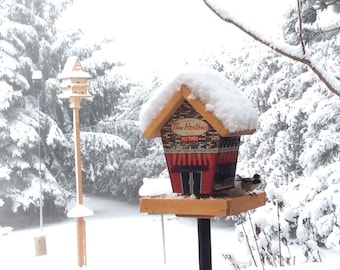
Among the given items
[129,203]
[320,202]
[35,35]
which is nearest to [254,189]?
[320,202]

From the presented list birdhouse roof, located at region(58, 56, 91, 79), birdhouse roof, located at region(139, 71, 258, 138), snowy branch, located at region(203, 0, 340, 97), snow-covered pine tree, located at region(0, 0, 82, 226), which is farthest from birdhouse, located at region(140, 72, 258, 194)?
snow-covered pine tree, located at region(0, 0, 82, 226)

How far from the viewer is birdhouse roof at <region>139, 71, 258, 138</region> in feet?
2.91

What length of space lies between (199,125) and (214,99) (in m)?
0.06

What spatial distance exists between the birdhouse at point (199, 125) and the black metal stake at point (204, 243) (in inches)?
2.1

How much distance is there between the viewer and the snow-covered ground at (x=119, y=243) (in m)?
3.53

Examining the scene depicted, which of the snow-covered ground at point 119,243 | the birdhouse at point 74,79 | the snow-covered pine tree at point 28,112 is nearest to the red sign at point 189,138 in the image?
the birdhouse at point 74,79

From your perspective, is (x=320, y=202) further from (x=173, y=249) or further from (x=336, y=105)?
(x=173, y=249)

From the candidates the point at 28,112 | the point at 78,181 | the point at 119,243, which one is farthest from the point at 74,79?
the point at 28,112

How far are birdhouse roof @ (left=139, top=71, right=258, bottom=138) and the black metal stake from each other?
155 mm

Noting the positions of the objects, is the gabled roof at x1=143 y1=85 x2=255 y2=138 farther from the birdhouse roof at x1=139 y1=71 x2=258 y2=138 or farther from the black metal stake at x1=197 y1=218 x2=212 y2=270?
the black metal stake at x1=197 y1=218 x2=212 y2=270

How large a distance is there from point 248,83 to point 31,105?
2.08m

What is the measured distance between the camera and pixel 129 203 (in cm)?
429

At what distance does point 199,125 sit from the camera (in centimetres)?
93

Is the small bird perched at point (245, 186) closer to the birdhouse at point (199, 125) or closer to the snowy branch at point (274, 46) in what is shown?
the birdhouse at point (199, 125)
